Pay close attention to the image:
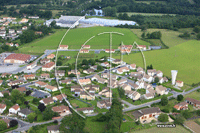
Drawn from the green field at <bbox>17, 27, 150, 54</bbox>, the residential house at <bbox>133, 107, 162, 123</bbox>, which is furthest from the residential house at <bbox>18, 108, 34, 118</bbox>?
the green field at <bbox>17, 27, 150, 54</bbox>

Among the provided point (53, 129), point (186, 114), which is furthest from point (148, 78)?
point (53, 129)

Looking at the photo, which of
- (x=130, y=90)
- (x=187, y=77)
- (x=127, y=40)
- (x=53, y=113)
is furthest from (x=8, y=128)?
(x=127, y=40)

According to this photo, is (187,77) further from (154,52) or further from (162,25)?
(162,25)

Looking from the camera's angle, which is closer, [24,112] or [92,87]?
[24,112]

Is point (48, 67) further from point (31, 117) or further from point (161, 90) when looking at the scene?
point (161, 90)

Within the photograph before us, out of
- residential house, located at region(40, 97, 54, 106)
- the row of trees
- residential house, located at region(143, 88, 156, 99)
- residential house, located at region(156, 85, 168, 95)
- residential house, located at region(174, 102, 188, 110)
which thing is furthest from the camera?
the row of trees

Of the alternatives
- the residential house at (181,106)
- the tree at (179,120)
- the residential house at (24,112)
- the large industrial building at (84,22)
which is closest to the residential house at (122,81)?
the residential house at (181,106)

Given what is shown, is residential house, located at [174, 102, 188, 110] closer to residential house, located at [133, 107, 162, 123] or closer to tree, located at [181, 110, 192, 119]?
tree, located at [181, 110, 192, 119]
